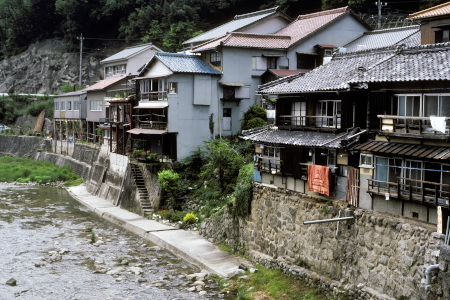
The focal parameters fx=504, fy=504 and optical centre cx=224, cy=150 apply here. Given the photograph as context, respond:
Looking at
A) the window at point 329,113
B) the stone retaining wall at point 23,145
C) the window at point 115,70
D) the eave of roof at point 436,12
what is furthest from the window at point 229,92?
the stone retaining wall at point 23,145

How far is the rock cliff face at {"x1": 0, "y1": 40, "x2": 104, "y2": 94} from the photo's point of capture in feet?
277

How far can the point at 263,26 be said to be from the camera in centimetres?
4478

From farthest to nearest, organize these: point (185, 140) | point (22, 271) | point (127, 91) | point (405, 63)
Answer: point (127, 91) → point (185, 140) → point (22, 271) → point (405, 63)

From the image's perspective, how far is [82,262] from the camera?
26234mm

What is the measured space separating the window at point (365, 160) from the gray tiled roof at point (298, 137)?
996 millimetres

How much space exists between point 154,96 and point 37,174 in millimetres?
22841

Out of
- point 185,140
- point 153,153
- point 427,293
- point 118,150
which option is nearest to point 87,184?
point 118,150

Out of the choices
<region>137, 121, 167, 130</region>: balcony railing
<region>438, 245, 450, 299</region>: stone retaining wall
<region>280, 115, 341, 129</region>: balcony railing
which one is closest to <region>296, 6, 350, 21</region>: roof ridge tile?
<region>137, 121, 167, 130</region>: balcony railing

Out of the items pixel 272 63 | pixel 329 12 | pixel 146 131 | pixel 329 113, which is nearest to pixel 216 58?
pixel 272 63

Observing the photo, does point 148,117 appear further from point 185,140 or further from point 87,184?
point 87,184

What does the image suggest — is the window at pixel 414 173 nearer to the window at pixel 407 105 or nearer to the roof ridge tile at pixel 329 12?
the window at pixel 407 105

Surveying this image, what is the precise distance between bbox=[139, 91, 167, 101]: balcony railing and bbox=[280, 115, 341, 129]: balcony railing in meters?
14.5

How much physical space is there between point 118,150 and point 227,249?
21859mm

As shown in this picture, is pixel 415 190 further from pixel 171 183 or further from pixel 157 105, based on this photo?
pixel 157 105
